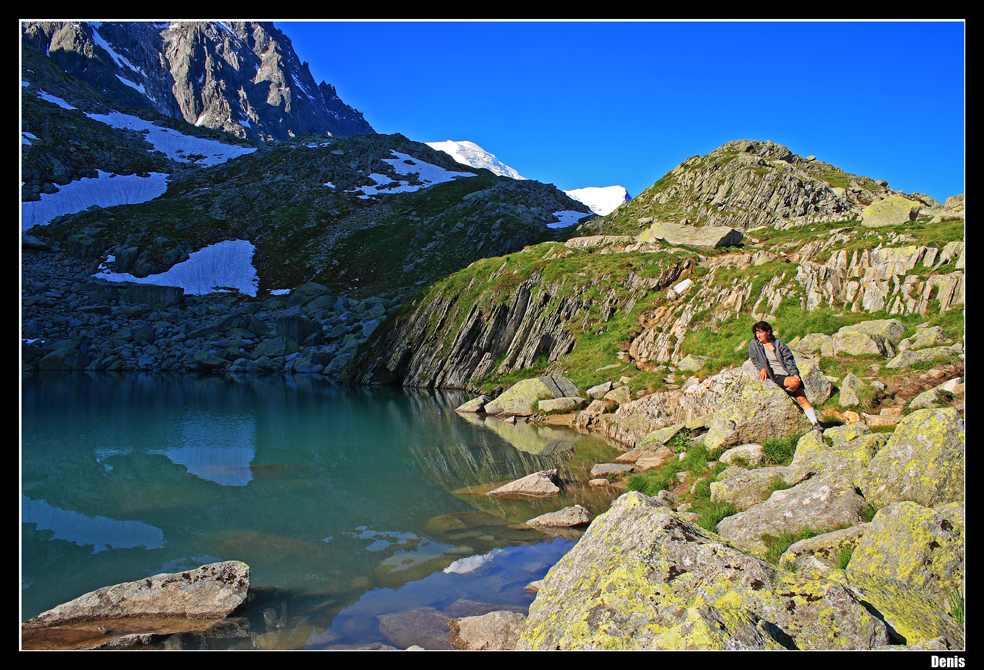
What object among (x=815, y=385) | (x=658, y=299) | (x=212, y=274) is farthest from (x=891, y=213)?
(x=212, y=274)

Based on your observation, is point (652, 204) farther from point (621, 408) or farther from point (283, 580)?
point (283, 580)

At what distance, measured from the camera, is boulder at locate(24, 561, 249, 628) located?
9.69 meters

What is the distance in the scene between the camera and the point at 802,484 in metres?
10.6

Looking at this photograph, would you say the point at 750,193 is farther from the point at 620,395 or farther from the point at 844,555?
the point at 844,555

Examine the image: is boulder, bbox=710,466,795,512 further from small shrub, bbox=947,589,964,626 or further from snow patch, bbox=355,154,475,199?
snow patch, bbox=355,154,475,199

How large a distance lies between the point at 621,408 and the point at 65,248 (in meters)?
115

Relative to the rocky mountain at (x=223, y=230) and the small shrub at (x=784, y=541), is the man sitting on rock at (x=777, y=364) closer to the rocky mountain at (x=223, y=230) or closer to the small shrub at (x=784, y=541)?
the small shrub at (x=784, y=541)

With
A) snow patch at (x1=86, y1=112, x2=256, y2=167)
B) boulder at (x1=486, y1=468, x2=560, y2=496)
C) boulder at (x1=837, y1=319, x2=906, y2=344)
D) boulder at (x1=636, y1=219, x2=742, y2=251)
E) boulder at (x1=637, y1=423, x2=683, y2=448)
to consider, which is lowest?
boulder at (x1=486, y1=468, x2=560, y2=496)

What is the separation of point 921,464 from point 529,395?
26725 millimetres

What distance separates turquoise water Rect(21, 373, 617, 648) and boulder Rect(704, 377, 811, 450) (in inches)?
168

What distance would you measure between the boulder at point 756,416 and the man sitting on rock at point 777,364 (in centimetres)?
24

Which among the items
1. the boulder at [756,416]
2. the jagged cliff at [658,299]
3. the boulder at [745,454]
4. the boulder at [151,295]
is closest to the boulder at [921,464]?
the boulder at [745,454]

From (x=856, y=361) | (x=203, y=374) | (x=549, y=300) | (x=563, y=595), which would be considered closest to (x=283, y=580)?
(x=563, y=595)

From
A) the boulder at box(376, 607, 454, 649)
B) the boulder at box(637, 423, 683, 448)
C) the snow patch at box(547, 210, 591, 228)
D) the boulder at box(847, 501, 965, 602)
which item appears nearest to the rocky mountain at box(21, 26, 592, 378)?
the snow patch at box(547, 210, 591, 228)
